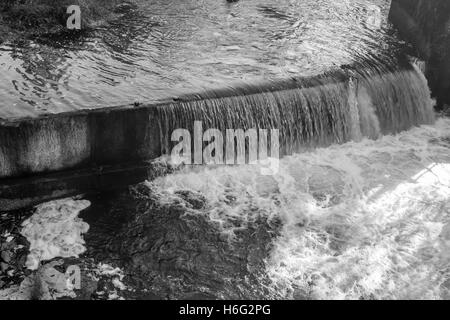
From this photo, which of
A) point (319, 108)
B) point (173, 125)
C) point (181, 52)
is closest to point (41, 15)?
point (181, 52)

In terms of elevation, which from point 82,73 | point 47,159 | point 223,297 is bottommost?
point 223,297

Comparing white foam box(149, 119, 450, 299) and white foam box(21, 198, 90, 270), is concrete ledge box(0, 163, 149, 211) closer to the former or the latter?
white foam box(21, 198, 90, 270)

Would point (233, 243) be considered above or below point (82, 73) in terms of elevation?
below

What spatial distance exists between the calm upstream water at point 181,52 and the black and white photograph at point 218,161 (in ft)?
0.21

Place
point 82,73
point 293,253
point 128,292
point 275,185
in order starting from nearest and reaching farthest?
point 128,292 < point 293,253 < point 275,185 < point 82,73

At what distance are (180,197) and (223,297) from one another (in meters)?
2.51

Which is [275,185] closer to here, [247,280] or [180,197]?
[180,197]

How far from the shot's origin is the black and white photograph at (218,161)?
779 cm

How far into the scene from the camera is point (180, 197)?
30.8 ft

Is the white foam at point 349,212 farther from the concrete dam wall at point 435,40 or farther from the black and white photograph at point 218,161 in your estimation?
the concrete dam wall at point 435,40

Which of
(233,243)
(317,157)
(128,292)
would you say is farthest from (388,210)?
(128,292)

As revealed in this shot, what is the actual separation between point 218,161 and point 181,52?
138 inches

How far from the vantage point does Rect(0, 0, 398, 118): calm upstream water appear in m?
10.2

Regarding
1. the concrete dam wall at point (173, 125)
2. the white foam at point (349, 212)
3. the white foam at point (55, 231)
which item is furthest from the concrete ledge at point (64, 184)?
the white foam at point (349, 212)
